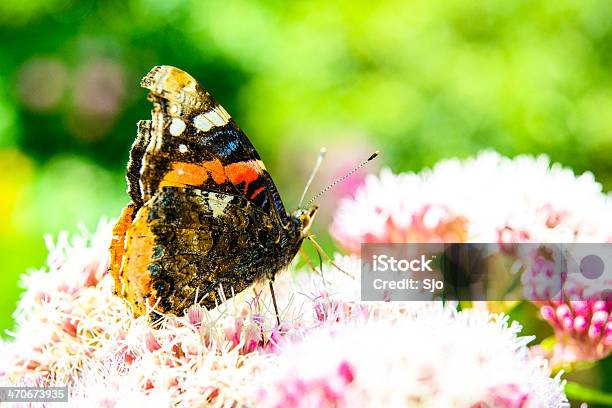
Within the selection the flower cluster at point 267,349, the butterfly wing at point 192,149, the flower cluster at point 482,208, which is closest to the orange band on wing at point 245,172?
the butterfly wing at point 192,149

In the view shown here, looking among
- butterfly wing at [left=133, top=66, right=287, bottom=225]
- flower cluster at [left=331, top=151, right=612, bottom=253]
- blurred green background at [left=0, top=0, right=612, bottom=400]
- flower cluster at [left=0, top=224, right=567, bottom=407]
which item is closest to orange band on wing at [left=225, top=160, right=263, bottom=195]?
butterfly wing at [left=133, top=66, right=287, bottom=225]

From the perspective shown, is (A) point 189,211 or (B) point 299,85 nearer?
(A) point 189,211

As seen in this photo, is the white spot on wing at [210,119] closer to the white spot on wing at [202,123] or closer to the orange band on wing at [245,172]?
the white spot on wing at [202,123]

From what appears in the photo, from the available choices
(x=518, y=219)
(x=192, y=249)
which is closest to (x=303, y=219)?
(x=192, y=249)

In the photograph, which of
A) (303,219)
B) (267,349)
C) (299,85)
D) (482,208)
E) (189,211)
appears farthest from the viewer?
(299,85)

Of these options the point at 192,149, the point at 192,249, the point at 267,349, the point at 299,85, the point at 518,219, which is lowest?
Answer: the point at 267,349

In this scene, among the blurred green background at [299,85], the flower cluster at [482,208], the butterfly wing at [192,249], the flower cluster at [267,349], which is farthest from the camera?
the blurred green background at [299,85]

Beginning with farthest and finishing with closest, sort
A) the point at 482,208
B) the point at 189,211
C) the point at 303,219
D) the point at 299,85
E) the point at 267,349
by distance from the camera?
the point at 299,85 < the point at 482,208 < the point at 303,219 < the point at 189,211 < the point at 267,349

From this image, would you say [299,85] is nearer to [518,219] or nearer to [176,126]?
[518,219]

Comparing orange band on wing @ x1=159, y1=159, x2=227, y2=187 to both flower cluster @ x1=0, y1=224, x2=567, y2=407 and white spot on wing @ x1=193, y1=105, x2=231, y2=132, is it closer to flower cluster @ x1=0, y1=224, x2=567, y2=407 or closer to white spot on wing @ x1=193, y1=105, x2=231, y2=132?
white spot on wing @ x1=193, y1=105, x2=231, y2=132
